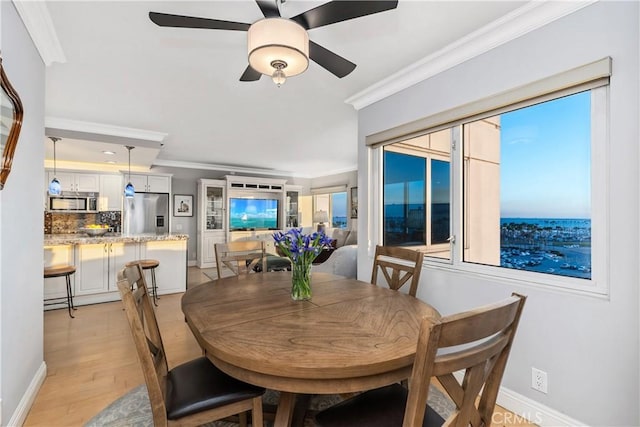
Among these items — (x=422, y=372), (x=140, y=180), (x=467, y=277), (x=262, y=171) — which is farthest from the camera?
(x=262, y=171)

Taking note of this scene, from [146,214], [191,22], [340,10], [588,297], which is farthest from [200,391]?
[146,214]

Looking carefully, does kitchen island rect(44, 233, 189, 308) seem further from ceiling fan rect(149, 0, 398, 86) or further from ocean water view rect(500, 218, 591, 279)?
ocean water view rect(500, 218, 591, 279)

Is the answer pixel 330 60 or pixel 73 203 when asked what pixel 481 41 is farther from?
pixel 73 203

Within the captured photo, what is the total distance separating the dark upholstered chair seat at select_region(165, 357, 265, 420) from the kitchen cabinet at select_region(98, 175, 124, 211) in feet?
19.3

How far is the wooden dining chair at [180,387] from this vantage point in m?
1.10

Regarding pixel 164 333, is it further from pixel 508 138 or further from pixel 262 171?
pixel 262 171

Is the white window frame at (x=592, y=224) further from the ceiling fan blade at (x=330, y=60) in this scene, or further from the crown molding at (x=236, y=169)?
the crown molding at (x=236, y=169)

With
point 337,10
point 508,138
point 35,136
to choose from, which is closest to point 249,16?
point 337,10

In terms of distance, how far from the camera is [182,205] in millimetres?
7090

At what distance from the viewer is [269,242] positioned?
776 cm

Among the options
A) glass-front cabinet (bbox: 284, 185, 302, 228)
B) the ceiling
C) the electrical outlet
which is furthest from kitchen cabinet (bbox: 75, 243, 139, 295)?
the electrical outlet

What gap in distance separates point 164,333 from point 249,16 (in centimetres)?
299

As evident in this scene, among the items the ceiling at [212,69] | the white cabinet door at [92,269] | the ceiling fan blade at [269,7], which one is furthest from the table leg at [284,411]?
the white cabinet door at [92,269]

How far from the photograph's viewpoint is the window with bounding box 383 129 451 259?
251 cm
